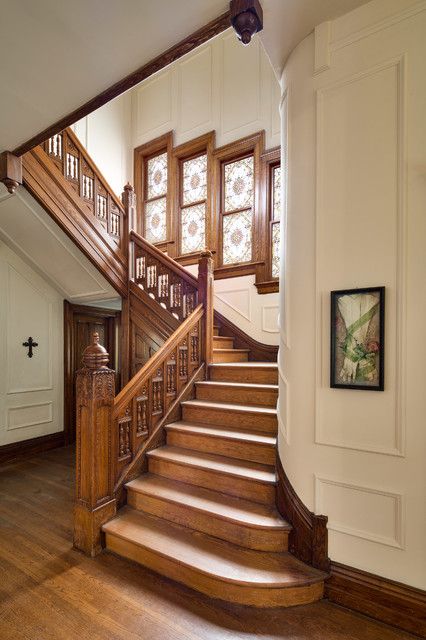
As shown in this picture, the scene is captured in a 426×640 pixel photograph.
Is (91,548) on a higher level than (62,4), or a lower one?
lower

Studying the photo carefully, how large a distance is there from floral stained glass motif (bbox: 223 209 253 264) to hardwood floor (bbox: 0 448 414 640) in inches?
152

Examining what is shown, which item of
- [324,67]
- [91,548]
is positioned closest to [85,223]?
[324,67]

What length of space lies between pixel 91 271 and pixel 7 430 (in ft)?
7.70

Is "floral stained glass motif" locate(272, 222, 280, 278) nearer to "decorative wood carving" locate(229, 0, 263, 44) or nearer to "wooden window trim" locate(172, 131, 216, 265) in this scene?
"wooden window trim" locate(172, 131, 216, 265)

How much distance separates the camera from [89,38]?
1.81 m

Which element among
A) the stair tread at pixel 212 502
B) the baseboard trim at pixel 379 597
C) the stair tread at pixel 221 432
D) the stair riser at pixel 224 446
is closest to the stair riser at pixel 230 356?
the stair tread at pixel 221 432

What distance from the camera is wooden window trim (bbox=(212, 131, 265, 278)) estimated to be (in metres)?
4.70

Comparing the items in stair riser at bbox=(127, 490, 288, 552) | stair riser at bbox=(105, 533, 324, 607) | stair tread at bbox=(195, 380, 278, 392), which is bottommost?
stair riser at bbox=(105, 533, 324, 607)

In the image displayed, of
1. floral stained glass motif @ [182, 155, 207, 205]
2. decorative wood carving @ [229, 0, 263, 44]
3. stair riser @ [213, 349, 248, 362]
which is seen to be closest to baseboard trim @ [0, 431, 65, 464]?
stair riser @ [213, 349, 248, 362]

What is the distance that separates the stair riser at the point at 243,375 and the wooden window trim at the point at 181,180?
2283mm

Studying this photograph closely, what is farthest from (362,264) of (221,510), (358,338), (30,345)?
(30,345)

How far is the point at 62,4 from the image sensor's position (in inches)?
63.8

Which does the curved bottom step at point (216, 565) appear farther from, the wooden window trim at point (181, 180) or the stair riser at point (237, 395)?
the wooden window trim at point (181, 180)

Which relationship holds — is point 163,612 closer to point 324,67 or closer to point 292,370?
point 292,370
